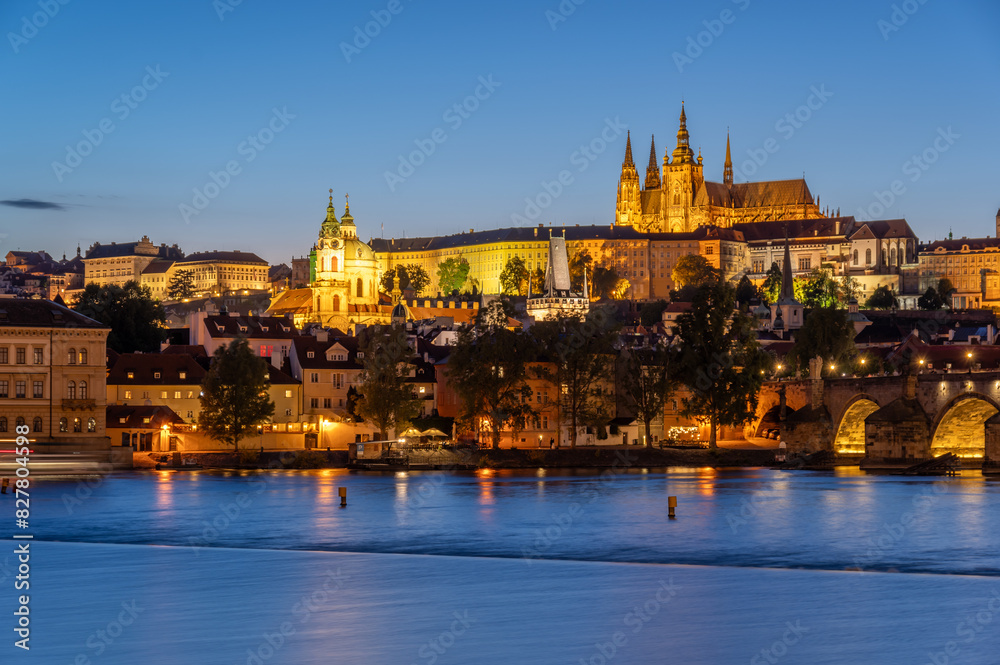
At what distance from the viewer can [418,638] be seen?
80.7ft

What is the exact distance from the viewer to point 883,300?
633 ft

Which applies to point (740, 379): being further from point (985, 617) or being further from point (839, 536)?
point (985, 617)

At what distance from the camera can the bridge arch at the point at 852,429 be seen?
73269mm

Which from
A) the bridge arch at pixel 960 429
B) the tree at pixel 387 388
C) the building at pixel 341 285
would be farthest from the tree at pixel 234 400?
the building at pixel 341 285

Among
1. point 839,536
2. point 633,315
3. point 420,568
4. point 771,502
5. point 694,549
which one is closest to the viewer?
point 420,568

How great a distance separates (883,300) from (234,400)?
13750 cm

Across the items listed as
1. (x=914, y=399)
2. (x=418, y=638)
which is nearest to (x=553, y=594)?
(x=418, y=638)

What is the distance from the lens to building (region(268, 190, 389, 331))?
142m

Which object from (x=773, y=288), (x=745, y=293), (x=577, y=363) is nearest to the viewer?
(x=577, y=363)

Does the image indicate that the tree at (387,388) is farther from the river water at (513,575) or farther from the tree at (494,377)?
→ the river water at (513,575)

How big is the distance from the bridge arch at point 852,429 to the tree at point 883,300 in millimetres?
119081

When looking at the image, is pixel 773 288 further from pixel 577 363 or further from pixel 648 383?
pixel 577 363

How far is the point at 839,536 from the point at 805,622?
16220 mm

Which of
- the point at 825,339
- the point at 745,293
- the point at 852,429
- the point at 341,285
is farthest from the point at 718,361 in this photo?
the point at 745,293
